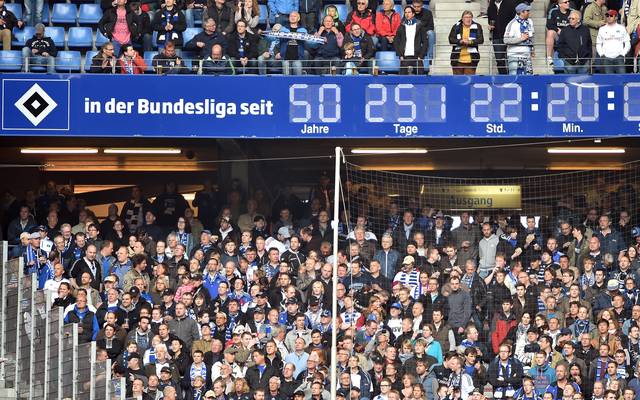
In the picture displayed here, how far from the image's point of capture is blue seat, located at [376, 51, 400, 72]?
25.4m

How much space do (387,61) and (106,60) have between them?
4060 millimetres

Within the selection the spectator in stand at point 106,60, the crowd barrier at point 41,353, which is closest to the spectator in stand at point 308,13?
the spectator in stand at point 106,60

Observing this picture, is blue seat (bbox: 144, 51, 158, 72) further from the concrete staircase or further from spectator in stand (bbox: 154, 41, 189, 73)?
the concrete staircase

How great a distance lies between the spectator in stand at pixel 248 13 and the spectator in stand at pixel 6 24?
3275 millimetres

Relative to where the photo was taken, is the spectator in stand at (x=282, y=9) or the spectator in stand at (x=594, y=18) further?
the spectator in stand at (x=282, y=9)

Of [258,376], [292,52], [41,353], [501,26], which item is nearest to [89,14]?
[292,52]

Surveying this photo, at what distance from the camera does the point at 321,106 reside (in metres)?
25.2

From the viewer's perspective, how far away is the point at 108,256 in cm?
2434

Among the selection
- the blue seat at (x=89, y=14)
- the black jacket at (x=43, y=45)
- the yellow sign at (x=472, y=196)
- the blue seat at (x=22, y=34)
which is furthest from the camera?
the yellow sign at (x=472, y=196)

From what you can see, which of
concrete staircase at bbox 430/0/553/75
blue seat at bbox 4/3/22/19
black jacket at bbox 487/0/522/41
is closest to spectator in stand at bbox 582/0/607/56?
concrete staircase at bbox 430/0/553/75

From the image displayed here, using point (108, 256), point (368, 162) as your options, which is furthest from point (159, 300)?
point (368, 162)

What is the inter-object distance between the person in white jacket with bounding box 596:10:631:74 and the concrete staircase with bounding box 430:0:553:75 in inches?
37.9

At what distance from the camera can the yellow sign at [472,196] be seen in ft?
90.1

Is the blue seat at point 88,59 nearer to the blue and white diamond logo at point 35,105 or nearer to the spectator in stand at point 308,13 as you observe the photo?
the blue and white diamond logo at point 35,105
